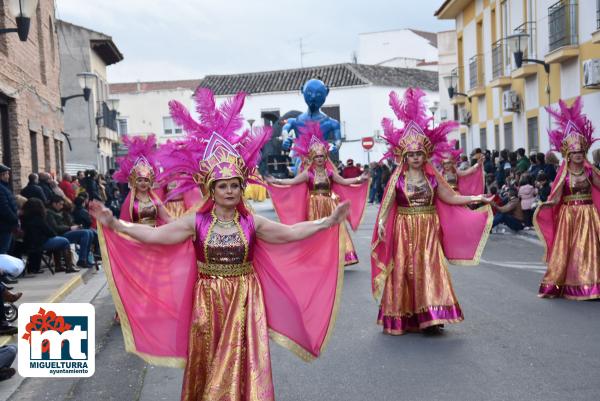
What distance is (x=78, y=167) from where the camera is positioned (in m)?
30.9

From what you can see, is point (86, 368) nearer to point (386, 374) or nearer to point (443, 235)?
point (386, 374)

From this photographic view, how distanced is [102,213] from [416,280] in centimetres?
363

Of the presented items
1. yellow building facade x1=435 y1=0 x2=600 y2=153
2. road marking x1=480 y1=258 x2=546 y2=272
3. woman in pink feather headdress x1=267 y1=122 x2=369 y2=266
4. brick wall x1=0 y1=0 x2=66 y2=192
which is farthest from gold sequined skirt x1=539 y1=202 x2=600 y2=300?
brick wall x1=0 y1=0 x2=66 y2=192

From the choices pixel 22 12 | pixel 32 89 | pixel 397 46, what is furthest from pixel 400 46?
pixel 22 12

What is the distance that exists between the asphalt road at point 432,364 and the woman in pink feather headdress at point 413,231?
27 centimetres

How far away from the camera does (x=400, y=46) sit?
64750 millimetres

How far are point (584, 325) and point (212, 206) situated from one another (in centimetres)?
440

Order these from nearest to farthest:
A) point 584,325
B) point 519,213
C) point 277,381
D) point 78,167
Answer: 1. point 277,381
2. point 584,325
3. point 519,213
4. point 78,167

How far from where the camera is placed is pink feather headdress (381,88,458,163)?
775 cm

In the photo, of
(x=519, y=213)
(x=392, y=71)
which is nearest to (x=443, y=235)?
(x=519, y=213)

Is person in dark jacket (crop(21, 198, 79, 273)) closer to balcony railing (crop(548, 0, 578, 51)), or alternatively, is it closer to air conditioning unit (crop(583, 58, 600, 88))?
air conditioning unit (crop(583, 58, 600, 88))

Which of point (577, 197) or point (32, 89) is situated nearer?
point (577, 197)

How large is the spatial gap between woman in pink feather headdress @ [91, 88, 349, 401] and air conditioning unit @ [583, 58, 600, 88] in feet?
45.3

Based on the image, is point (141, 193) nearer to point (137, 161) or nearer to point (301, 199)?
point (137, 161)
